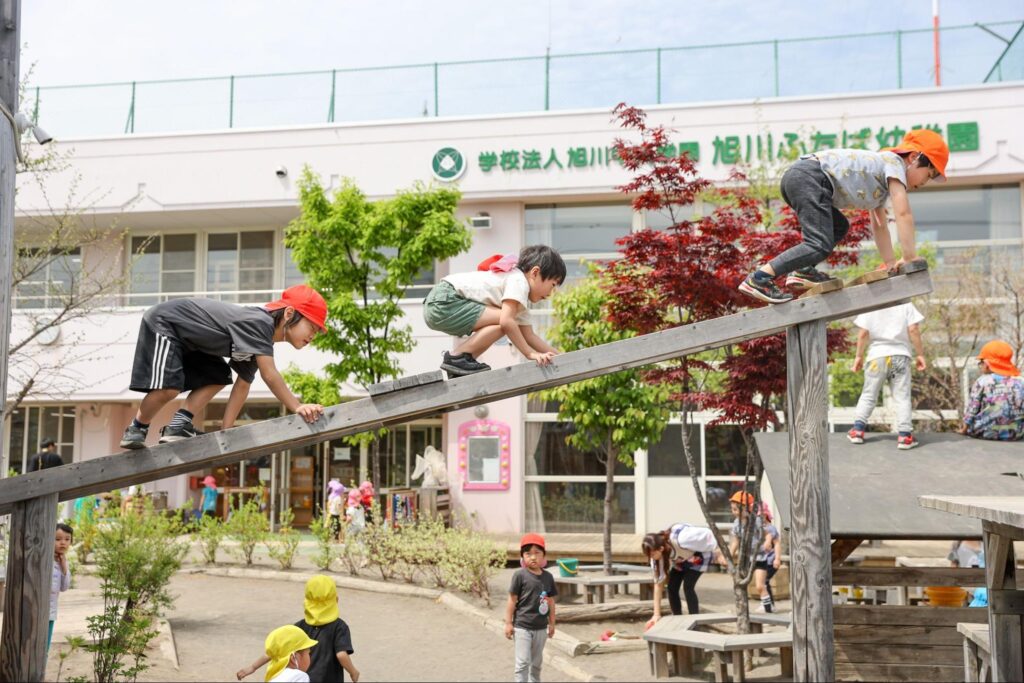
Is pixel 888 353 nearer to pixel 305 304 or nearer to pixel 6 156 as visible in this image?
pixel 305 304

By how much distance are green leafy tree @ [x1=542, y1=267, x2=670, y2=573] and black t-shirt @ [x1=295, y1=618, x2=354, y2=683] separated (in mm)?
8792

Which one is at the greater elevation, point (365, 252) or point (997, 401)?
point (365, 252)

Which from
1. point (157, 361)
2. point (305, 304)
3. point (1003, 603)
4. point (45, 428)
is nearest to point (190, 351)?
point (157, 361)

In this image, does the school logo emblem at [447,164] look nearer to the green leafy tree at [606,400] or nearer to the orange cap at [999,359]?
the green leafy tree at [606,400]

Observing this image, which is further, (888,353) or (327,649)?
(888,353)

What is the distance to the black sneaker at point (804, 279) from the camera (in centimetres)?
601

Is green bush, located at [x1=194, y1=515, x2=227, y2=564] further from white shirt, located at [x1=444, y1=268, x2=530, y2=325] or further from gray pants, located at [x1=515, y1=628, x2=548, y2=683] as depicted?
white shirt, located at [x1=444, y1=268, x2=530, y2=325]

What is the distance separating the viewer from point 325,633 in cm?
678

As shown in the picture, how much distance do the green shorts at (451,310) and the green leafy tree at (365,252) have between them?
1079cm

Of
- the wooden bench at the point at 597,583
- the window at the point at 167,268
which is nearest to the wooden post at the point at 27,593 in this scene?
the wooden bench at the point at 597,583

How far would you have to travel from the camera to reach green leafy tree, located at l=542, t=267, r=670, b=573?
15641 mm

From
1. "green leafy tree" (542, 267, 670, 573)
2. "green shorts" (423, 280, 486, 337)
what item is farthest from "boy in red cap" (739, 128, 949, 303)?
"green leafy tree" (542, 267, 670, 573)

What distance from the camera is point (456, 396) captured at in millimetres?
5668

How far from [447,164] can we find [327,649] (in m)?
16.6
